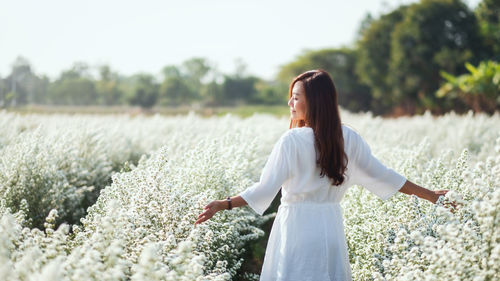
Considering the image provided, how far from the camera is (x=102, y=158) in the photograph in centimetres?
664

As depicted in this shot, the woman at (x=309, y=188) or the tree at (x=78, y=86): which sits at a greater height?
the tree at (x=78, y=86)

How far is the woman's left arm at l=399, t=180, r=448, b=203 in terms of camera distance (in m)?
3.09

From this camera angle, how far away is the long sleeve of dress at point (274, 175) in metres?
2.68

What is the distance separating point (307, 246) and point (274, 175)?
51cm

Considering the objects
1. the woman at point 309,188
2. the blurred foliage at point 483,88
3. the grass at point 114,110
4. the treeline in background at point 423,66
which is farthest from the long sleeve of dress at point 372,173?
the blurred foliage at point 483,88

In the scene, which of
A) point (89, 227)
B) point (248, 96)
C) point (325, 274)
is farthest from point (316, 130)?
point (248, 96)

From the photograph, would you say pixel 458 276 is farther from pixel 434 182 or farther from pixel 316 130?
pixel 434 182

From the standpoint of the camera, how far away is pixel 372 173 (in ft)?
9.77

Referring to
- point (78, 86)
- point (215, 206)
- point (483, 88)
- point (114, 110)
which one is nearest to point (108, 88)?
point (78, 86)

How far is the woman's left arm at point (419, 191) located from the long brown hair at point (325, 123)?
0.61 m

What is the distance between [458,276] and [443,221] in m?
0.96

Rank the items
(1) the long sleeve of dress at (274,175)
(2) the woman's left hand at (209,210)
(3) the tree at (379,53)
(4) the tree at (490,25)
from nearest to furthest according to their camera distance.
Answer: (1) the long sleeve of dress at (274,175) → (2) the woman's left hand at (209,210) → (4) the tree at (490,25) → (3) the tree at (379,53)

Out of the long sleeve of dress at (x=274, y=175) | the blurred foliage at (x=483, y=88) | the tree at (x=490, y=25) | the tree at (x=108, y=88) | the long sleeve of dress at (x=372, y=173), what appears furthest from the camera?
the tree at (x=108, y=88)

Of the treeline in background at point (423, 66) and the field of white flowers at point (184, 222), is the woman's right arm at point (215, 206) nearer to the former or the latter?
the field of white flowers at point (184, 222)
